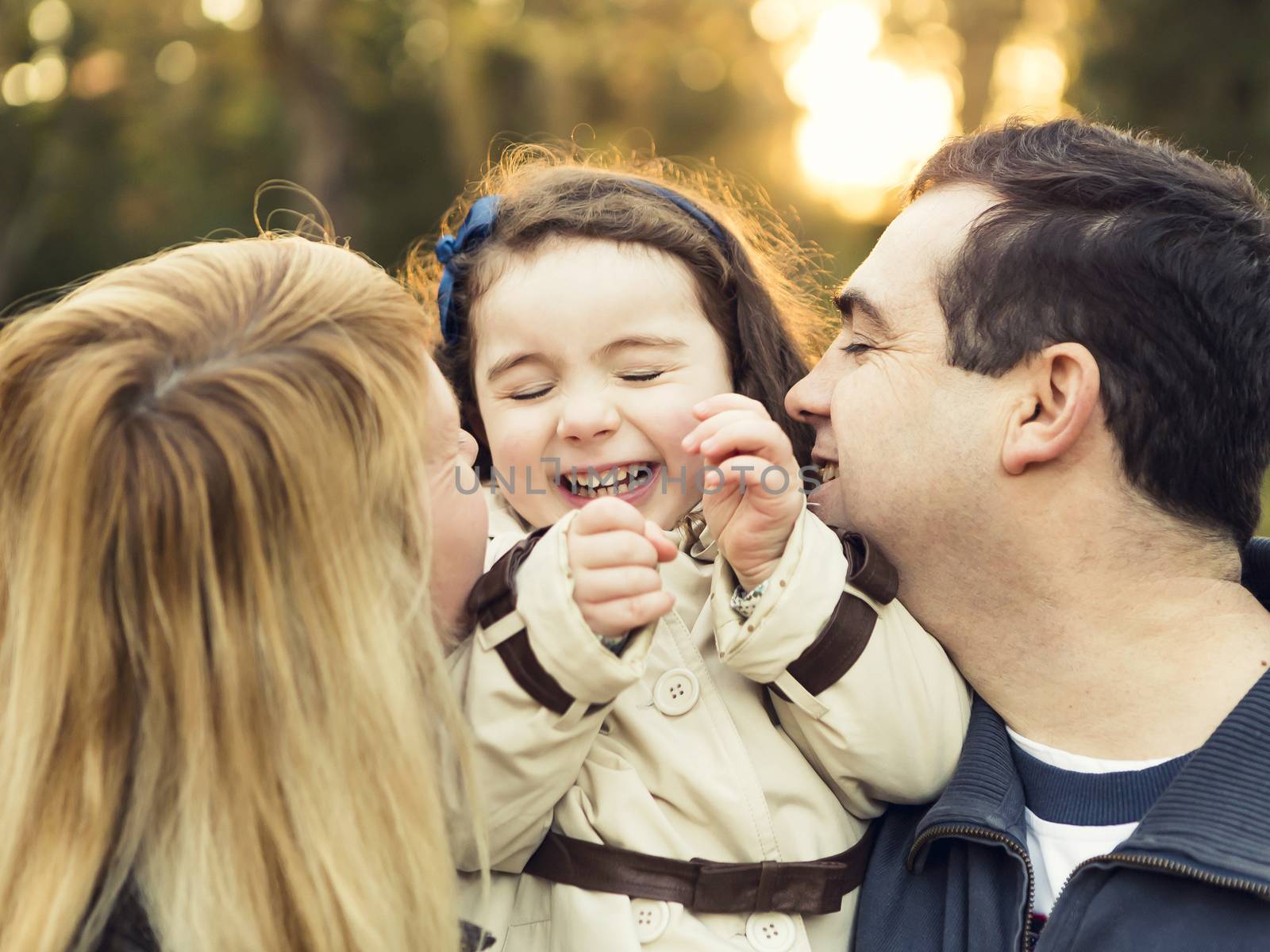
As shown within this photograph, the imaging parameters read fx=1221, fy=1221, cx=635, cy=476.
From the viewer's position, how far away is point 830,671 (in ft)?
7.30

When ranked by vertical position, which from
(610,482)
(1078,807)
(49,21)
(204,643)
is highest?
(49,21)

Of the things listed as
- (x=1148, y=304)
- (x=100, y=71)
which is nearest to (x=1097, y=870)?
(x=1148, y=304)

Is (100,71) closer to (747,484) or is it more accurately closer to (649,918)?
(747,484)

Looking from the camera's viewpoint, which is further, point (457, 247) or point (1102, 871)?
point (457, 247)

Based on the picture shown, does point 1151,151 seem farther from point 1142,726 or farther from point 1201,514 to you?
point 1142,726

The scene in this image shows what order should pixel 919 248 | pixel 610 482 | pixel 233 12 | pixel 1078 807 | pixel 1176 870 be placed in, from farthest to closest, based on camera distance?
pixel 233 12, pixel 610 482, pixel 919 248, pixel 1078 807, pixel 1176 870

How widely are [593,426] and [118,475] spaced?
1.16 meters

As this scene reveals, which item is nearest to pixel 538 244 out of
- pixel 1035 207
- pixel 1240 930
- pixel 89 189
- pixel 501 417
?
pixel 501 417

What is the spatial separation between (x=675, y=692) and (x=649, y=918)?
421 mm

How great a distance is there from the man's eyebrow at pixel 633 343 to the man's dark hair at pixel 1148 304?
66 centimetres

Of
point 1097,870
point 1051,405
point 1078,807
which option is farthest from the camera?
point 1051,405

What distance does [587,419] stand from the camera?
270 centimetres

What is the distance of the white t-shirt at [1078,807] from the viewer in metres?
2.22

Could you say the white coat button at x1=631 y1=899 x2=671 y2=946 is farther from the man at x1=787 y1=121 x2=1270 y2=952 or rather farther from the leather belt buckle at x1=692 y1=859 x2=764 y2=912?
the man at x1=787 y1=121 x2=1270 y2=952
